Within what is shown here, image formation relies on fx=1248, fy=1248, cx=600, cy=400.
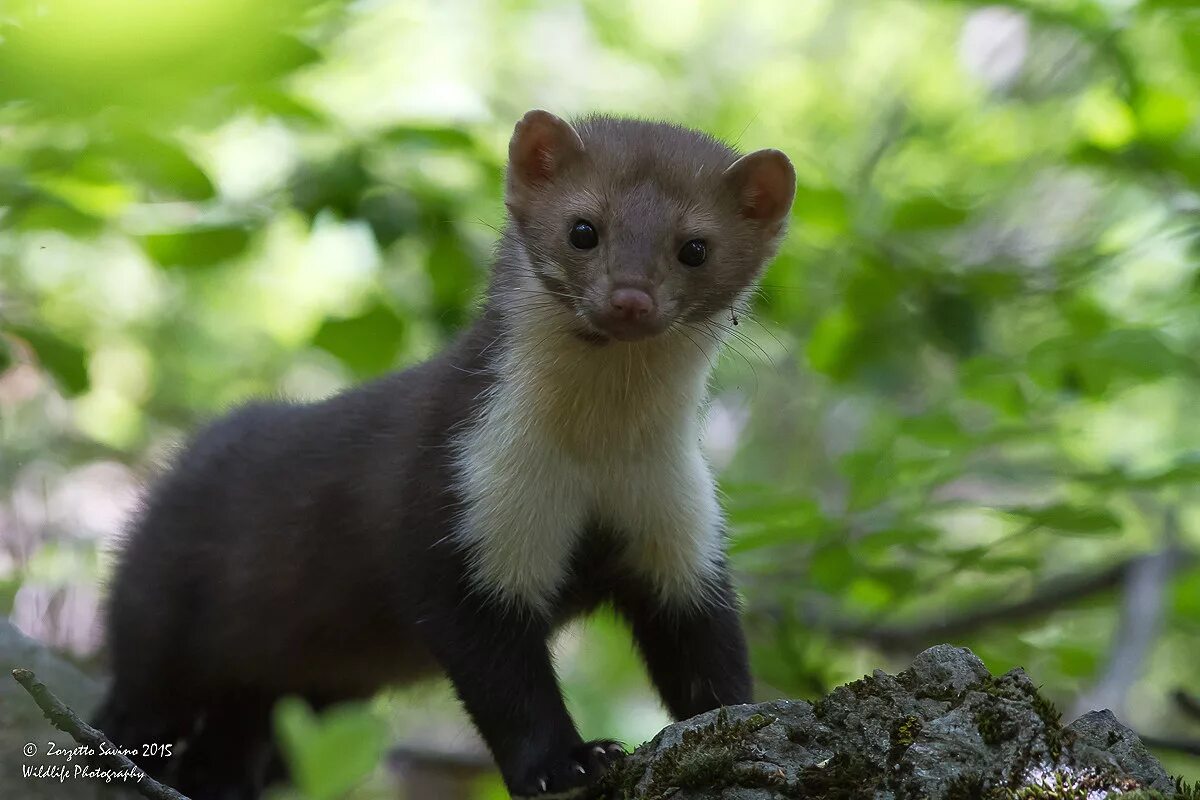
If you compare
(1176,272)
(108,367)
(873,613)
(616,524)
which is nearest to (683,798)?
(616,524)

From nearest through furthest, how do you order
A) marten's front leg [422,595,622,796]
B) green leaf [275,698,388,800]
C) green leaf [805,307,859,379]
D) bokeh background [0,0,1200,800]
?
green leaf [275,698,388,800]
marten's front leg [422,595,622,796]
bokeh background [0,0,1200,800]
green leaf [805,307,859,379]

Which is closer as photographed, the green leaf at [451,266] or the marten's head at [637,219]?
the marten's head at [637,219]

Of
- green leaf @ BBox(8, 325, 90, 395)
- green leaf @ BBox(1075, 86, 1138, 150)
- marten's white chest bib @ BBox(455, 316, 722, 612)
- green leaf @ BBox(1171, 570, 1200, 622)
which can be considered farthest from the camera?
green leaf @ BBox(1171, 570, 1200, 622)

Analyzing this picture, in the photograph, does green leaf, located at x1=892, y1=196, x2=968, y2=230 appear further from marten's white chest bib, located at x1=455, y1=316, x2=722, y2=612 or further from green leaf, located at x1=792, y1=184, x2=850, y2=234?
marten's white chest bib, located at x1=455, y1=316, x2=722, y2=612

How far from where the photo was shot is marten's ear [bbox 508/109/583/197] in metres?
5.87

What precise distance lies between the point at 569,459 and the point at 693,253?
109 centimetres

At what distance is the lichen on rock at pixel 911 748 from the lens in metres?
3.62

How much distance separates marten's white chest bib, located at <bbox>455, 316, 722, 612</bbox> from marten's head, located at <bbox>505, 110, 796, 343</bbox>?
0.21 m

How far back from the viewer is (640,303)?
16.6 ft

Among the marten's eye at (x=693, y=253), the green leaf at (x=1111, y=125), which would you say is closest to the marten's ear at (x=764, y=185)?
the marten's eye at (x=693, y=253)

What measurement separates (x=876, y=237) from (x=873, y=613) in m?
2.41

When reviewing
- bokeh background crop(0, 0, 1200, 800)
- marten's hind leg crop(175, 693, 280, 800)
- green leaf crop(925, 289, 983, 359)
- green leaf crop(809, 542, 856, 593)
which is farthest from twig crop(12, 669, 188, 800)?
green leaf crop(925, 289, 983, 359)

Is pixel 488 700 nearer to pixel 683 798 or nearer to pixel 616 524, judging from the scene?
pixel 616 524

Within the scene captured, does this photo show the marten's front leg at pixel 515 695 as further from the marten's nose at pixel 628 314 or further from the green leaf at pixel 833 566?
the green leaf at pixel 833 566
